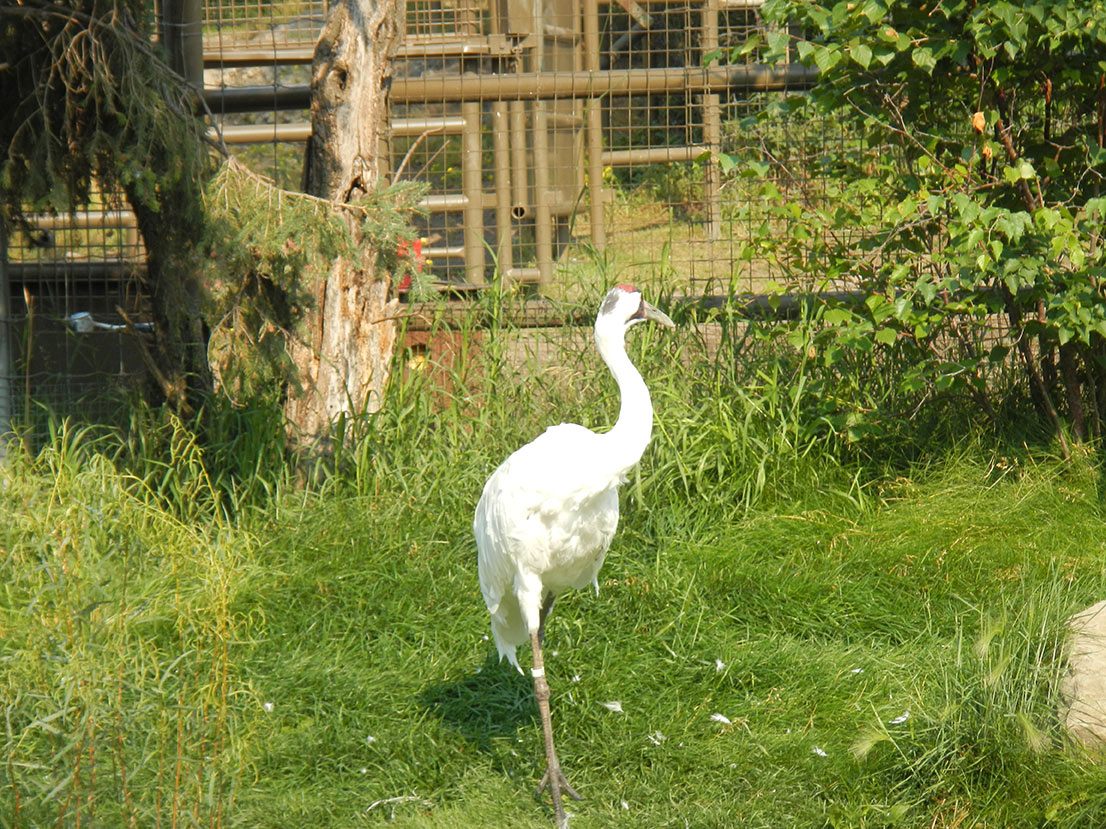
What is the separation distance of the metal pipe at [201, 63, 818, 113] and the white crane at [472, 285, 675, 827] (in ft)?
8.73

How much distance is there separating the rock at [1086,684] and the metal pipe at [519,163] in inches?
149

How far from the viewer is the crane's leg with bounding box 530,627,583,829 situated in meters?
4.07

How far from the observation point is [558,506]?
402 centimetres

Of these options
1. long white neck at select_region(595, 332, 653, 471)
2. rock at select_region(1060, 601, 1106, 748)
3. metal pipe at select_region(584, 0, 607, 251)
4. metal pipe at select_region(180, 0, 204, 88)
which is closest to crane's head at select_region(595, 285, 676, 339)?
long white neck at select_region(595, 332, 653, 471)

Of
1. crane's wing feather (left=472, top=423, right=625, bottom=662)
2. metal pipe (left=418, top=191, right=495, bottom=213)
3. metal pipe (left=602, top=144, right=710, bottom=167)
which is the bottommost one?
crane's wing feather (left=472, top=423, right=625, bottom=662)

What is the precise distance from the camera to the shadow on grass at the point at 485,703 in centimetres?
449

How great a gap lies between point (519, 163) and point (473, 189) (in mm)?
292

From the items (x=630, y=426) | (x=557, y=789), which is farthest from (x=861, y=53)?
(x=557, y=789)

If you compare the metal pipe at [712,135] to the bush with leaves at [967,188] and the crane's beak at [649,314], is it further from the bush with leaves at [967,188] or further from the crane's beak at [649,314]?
the crane's beak at [649,314]

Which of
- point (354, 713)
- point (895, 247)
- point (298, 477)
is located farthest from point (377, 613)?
point (895, 247)

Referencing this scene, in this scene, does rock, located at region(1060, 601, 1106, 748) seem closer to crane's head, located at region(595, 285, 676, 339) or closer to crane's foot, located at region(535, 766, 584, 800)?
crane's foot, located at region(535, 766, 584, 800)

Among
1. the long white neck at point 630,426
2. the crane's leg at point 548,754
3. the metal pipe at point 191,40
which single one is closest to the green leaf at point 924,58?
the long white neck at point 630,426

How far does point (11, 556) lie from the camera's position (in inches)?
173

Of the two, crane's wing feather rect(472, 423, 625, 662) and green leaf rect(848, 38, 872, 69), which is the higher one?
green leaf rect(848, 38, 872, 69)
